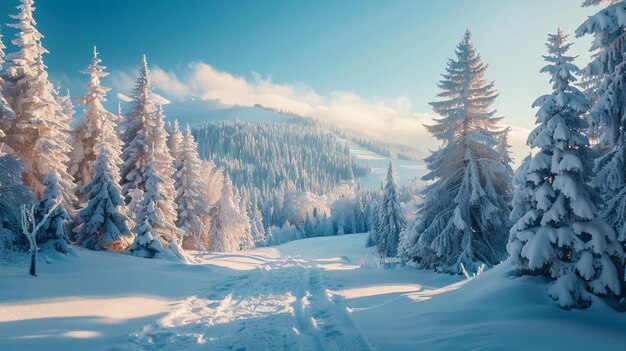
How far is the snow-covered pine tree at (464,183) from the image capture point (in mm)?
16469

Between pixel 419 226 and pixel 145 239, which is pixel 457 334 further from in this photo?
pixel 145 239

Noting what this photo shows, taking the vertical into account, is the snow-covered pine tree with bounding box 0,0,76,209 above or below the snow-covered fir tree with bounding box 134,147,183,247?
above

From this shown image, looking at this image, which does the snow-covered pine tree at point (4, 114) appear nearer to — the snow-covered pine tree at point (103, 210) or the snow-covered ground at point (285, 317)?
the snow-covered pine tree at point (103, 210)

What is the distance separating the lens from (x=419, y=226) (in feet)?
59.0

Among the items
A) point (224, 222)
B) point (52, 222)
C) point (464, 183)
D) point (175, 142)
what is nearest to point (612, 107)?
point (464, 183)

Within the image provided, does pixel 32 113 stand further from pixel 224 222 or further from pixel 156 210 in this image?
pixel 224 222

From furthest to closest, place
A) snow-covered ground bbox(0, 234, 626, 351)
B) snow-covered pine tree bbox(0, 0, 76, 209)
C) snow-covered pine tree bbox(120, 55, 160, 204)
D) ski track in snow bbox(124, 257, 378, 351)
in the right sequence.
Answer: snow-covered pine tree bbox(120, 55, 160, 204)
snow-covered pine tree bbox(0, 0, 76, 209)
ski track in snow bbox(124, 257, 378, 351)
snow-covered ground bbox(0, 234, 626, 351)

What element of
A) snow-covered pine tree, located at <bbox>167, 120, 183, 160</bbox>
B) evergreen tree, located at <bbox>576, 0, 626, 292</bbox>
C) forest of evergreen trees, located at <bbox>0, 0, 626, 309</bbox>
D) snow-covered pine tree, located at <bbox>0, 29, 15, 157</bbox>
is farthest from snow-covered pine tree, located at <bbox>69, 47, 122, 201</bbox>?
evergreen tree, located at <bbox>576, 0, 626, 292</bbox>

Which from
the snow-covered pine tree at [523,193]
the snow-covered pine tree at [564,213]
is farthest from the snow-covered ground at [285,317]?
the snow-covered pine tree at [523,193]

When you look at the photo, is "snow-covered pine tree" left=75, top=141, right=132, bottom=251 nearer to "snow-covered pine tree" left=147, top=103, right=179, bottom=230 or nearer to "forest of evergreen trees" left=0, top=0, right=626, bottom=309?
"forest of evergreen trees" left=0, top=0, right=626, bottom=309

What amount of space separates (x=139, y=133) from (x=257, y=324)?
2201 cm

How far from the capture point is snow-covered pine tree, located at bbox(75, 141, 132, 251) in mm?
19609

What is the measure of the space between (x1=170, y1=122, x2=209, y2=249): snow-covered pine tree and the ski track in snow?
64.3 feet

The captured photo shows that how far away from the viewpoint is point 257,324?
8.39m
